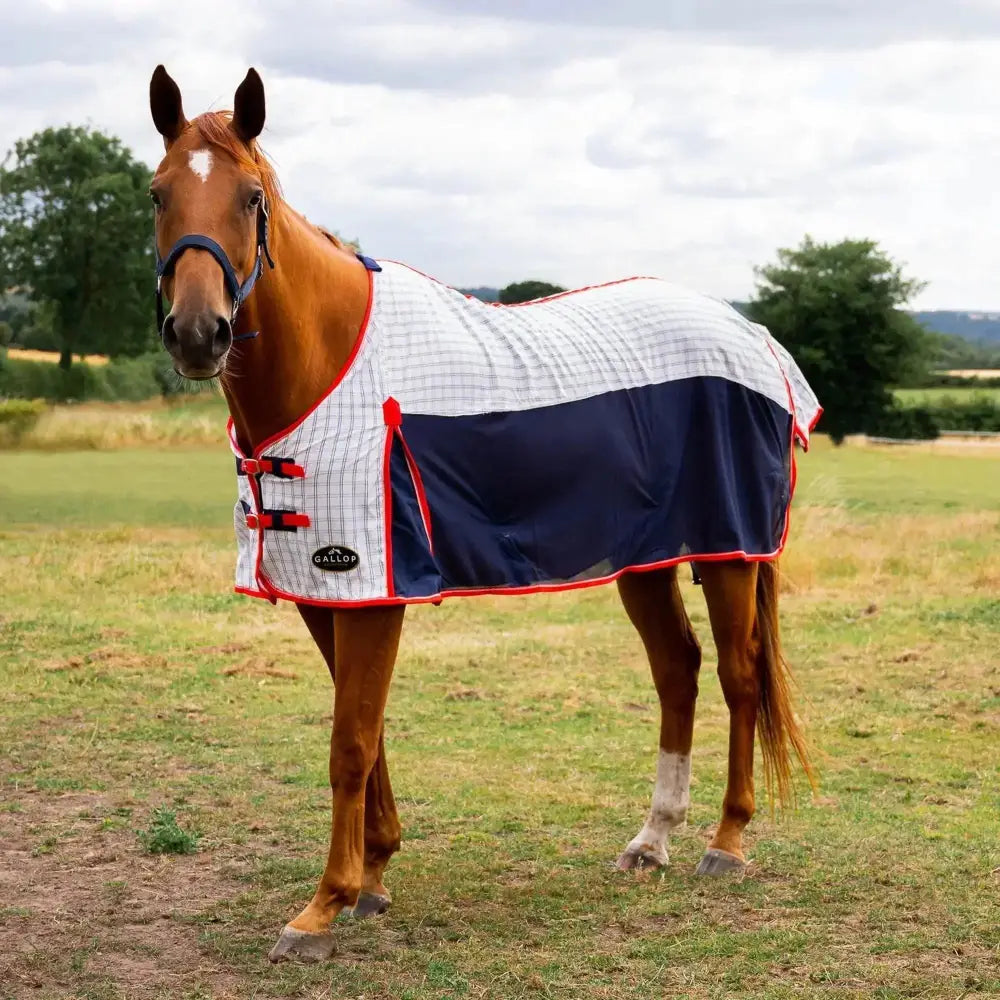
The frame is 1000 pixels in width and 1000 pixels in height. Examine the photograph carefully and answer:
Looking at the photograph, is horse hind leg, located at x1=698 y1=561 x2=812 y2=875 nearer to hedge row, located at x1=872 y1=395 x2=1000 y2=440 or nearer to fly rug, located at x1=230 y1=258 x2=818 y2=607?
fly rug, located at x1=230 y1=258 x2=818 y2=607

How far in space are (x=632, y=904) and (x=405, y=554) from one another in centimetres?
141

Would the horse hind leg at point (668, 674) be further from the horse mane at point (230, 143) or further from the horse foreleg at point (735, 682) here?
the horse mane at point (230, 143)

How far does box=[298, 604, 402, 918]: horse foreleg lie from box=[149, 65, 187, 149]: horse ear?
1.49 meters

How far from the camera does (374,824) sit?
407cm

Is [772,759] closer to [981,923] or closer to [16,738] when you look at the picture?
[981,923]

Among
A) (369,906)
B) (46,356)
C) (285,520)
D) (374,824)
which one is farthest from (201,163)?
(46,356)

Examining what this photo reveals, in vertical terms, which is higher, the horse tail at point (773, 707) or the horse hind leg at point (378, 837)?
the horse tail at point (773, 707)

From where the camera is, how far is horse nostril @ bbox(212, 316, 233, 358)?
3.03m

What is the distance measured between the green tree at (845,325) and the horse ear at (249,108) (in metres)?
44.5

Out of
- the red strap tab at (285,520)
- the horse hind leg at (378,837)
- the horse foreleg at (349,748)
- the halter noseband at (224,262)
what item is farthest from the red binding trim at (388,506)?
the horse hind leg at (378,837)

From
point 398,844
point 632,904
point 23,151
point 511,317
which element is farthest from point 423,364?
point 23,151

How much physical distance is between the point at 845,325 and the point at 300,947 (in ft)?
162

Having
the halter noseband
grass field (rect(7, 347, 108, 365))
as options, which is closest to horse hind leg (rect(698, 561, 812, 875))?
the halter noseband

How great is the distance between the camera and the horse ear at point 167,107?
3328mm
